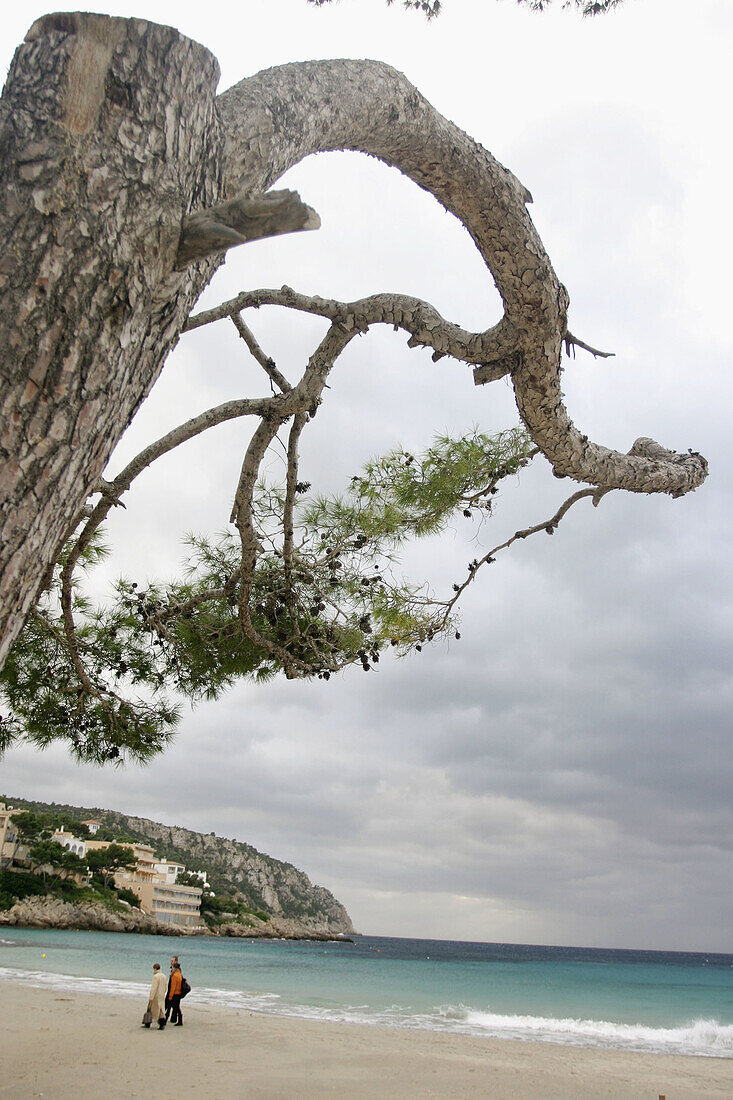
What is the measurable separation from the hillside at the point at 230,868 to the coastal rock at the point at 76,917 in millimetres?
8787

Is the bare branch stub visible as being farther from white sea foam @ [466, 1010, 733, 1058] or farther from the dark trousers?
white sea foam @ [466, 1010, 733, 1058]

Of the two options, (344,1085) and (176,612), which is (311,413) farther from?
(344,1085)

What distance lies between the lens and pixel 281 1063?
7332 mm

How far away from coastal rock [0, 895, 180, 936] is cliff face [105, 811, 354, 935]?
1327cm

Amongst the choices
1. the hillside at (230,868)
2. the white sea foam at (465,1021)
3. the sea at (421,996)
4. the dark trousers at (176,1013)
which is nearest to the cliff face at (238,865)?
the hillside at (230,868)

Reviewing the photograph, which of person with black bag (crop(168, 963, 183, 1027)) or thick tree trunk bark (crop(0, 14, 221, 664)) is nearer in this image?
thick tree trunk bark (crop(0, 14, 221, 664))

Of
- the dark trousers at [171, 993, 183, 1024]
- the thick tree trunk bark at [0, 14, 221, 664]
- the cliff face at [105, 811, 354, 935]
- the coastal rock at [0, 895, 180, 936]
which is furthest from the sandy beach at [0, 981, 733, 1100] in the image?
the cliff face at [105, 811, 354, 935]

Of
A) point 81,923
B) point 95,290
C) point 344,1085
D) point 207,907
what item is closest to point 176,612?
point 95,290

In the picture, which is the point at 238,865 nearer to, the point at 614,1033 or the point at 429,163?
the point at 614,1033

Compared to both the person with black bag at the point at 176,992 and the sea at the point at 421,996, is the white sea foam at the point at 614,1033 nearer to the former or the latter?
the sea at the point at 421,996

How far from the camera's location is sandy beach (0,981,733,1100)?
591 centimetres

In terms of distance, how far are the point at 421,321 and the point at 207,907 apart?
5519 centimetres

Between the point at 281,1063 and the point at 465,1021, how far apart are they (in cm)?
856

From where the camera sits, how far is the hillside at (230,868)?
172ft
